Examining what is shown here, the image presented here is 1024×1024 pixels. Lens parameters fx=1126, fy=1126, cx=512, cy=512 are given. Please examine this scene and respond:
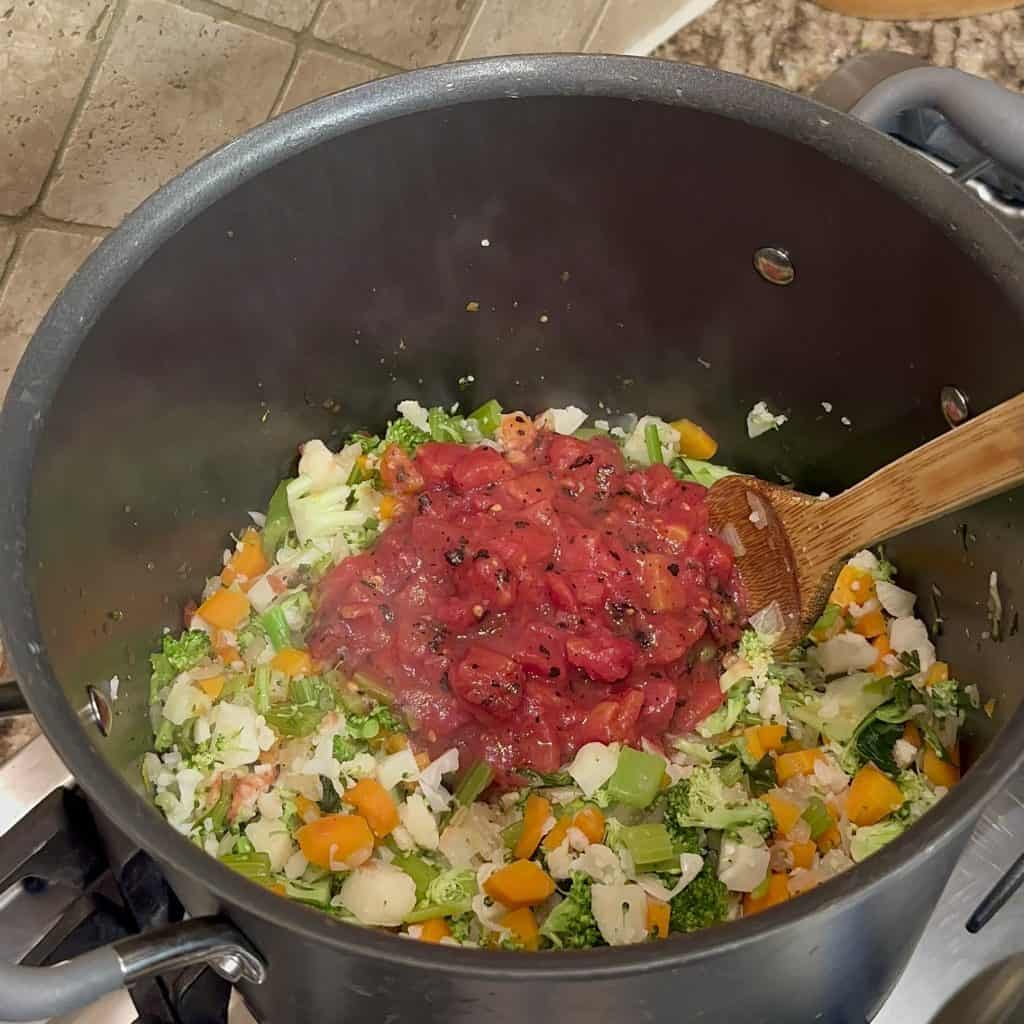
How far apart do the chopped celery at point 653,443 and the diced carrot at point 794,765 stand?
44 centimetres

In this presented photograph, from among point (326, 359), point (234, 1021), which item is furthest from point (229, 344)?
point (234, 1021)

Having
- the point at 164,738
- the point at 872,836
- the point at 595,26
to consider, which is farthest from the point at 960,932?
the point at 595,26

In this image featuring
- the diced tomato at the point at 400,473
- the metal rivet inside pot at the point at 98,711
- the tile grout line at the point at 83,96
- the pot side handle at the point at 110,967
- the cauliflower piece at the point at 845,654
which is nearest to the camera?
the pot side handle at the point at 110,967

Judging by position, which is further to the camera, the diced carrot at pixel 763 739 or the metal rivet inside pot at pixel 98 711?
the diced carrot at pixel 763 739

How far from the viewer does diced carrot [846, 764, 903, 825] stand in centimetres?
120

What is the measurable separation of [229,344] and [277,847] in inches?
21.5

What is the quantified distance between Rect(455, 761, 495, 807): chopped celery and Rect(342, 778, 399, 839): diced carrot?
73mm

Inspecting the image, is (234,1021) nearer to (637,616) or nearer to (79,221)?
(637,616)

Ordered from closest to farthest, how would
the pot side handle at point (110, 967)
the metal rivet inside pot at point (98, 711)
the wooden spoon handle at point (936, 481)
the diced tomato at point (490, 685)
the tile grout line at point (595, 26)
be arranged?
the pot side handle at point (110, 967)
the wooden spoon handle at point (936, 481)
the metal rivet inside pot at point (98, 711)
the diced tomato at point (490, 685)
the tile grout line at point (595, 26)

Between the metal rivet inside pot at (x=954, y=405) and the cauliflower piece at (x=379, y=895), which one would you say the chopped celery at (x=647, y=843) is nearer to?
the cauliflower piece at (x=379, y=895)

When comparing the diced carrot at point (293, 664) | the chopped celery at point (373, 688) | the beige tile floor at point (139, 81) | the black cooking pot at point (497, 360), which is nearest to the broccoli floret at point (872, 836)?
the black cooking pot at point (497, 360)

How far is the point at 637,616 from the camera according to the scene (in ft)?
4.34

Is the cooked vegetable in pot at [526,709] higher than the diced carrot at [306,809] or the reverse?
higher

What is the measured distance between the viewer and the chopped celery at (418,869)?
1.16 m
